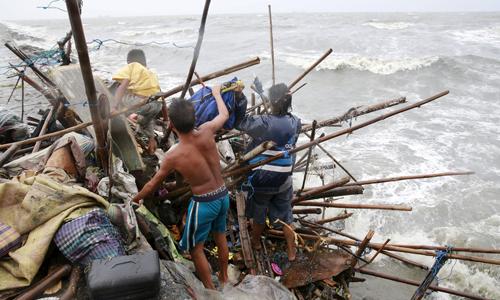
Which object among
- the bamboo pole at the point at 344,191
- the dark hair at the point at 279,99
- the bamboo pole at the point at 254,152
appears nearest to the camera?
the bamboo pole at the point at 254,152

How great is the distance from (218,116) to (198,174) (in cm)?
59

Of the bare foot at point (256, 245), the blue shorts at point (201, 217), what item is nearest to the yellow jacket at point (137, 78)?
the blue shorts at point (201, 217)

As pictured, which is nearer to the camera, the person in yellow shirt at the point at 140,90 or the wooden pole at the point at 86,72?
the wooden pole at the point at 86,72

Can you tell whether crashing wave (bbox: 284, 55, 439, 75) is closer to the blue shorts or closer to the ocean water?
the ocean water

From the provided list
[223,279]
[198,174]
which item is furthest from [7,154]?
[223,279]

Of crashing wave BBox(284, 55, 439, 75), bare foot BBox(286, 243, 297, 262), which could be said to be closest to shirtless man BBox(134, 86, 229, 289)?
bare foot BBox(286, 243, 297, 262)

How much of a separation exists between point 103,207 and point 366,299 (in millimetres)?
3835

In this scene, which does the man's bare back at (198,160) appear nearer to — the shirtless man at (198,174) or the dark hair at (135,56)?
the shirtless man at (198,174)

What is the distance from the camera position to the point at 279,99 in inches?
138

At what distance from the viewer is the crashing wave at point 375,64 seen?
19.7 meters

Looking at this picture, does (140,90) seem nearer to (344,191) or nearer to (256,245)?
(256,245)

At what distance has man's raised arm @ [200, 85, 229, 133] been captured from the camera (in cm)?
324

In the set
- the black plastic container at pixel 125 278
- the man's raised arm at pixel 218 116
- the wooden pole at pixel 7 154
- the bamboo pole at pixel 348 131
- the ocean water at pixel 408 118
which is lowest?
the ocean water at pixel 408 118

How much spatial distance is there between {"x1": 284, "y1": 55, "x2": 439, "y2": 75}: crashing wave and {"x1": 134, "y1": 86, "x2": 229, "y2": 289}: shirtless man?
18.3 m
